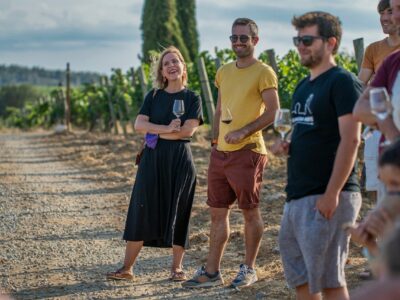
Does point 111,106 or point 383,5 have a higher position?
point 383,5

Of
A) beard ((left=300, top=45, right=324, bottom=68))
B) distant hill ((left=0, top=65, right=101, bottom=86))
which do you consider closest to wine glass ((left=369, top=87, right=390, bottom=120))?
beard ((left=300, top=45, right=324, bottom=68))

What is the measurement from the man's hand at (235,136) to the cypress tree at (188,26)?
4386 centimetres

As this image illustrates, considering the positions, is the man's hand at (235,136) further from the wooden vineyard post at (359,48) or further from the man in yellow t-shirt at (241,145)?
the wooden vineyard post at (359,48)

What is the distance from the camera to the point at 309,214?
4.43 metres

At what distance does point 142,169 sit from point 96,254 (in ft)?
4.71

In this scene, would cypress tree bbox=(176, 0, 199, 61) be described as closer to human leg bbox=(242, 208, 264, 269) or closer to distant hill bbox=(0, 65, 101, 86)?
human leg bbox=(242, 208, 264, 269)

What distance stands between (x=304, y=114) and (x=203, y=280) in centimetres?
236

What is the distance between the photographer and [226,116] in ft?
20.4

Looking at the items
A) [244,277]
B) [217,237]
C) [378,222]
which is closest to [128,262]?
[217,237]

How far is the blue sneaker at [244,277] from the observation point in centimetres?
638

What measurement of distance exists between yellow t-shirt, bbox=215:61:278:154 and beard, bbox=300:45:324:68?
172 cm

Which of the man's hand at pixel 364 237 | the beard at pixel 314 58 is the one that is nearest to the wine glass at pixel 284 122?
the beard at pixel 314 58

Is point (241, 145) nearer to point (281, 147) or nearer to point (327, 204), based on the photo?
point (281, 147)

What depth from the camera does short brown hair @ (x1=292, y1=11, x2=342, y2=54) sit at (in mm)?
4387
